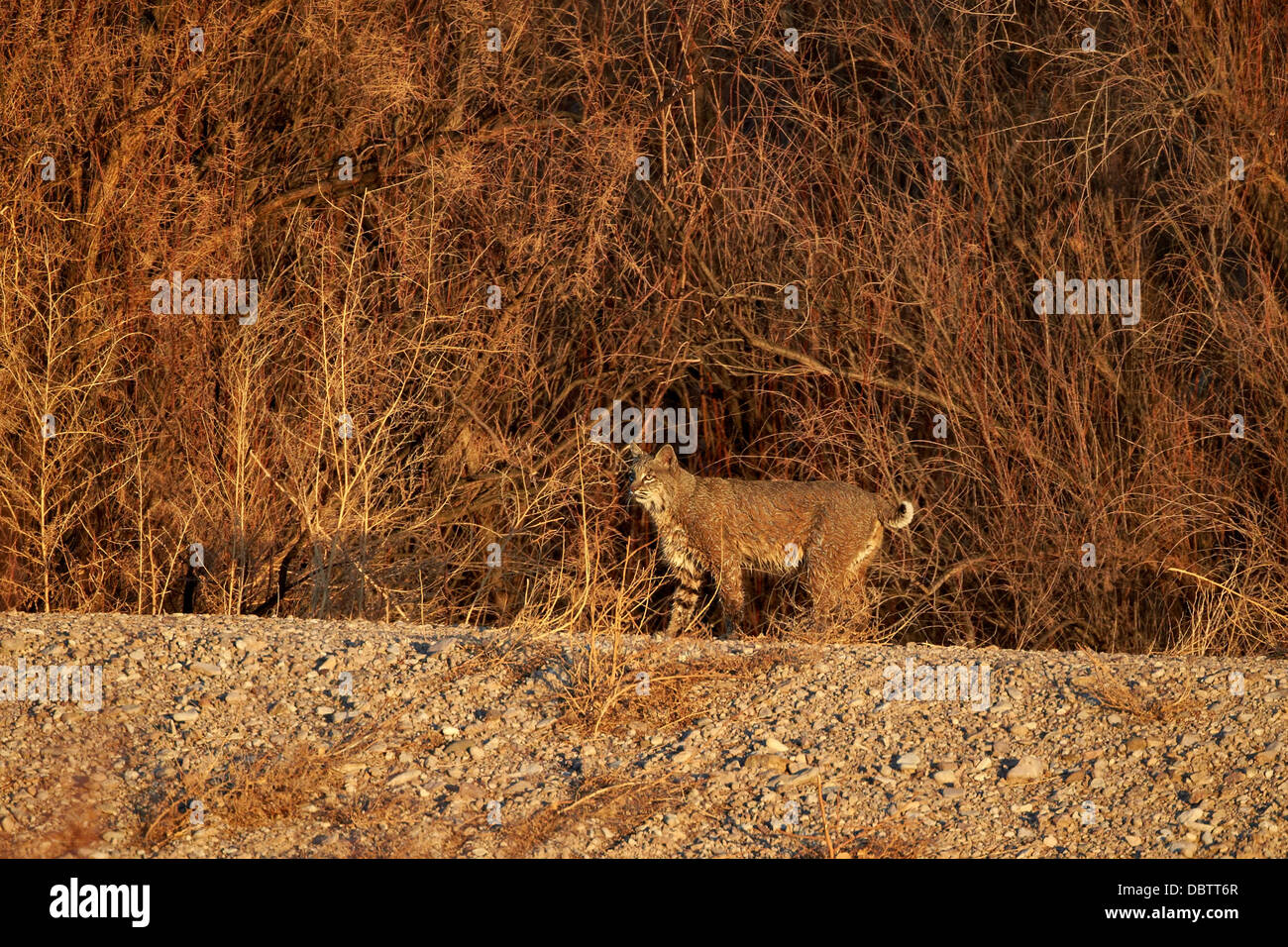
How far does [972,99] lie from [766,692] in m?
7.30

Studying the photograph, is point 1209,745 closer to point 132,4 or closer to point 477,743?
point 477,743

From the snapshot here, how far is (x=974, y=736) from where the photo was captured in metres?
6.35

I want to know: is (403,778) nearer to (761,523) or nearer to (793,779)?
(793,779)

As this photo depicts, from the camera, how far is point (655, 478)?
10477 mm

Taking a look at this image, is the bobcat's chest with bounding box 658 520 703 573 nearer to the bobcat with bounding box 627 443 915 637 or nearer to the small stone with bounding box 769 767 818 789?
the bobcat with bounding box 627 443 915 637

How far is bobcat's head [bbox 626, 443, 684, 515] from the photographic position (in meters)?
10.4

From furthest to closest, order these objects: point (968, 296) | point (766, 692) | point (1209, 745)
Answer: point (968, 296) < point (766, 692) < point (1209, 745)

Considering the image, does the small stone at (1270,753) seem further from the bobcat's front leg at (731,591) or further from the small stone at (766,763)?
the bobcat's front leg at (731,591)

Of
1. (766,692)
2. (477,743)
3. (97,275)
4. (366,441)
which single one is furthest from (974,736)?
(97,275)

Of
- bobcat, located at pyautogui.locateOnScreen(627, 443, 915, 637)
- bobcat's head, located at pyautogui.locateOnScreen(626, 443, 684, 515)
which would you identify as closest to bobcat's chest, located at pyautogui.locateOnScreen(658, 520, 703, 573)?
bobcat, located at pyautogui.locateOnScreen(627, 443, 915, 637)

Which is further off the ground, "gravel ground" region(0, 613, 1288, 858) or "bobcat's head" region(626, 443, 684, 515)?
"bobcat's head" region(626, 443, 684, 515)

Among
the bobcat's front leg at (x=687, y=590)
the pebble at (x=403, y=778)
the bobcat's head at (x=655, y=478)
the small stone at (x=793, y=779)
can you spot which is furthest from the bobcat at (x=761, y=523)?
the pebble at (x=403, y=778)

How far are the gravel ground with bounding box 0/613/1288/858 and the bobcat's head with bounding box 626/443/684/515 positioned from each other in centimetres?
307

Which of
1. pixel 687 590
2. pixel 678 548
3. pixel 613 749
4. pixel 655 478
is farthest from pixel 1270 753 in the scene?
pixel 687 590
